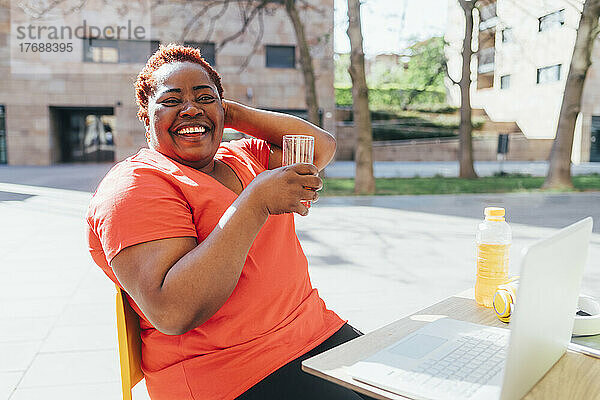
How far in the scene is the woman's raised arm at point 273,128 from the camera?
7.97ft

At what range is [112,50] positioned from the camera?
979 inches

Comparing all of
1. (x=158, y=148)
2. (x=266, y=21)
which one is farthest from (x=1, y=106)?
(x=158, y=148)

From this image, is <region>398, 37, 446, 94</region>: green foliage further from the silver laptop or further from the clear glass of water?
the silver laptop

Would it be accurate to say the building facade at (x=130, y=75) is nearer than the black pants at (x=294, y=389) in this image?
No

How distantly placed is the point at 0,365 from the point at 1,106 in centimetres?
2481

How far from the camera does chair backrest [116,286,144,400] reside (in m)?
1.70

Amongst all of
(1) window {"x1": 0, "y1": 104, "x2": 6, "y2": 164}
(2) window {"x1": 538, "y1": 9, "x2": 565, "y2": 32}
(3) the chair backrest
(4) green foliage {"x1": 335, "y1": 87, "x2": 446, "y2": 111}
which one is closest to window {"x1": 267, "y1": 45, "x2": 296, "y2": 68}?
(4) green foliage {"x1": 335, "y1": 87, "x2": 446, "y2": 111}

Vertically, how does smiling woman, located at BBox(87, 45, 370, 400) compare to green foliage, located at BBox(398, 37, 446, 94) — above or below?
below

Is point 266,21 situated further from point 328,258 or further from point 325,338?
point 325,338

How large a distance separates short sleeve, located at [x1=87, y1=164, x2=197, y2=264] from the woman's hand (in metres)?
0.24

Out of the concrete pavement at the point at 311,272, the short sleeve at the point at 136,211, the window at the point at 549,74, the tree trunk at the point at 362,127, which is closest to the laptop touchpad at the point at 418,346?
the short sleeve at the point at 136,211

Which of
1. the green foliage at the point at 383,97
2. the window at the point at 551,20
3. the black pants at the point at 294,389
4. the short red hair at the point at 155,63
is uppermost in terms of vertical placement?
the window at the point at 551,20

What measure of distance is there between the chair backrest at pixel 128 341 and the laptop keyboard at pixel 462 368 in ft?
2.86

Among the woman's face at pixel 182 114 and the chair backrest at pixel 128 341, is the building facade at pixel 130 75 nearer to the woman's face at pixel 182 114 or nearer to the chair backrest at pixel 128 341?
the woman's face at pixel 182 114
